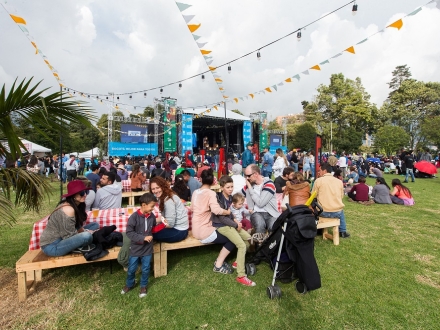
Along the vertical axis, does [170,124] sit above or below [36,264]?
above

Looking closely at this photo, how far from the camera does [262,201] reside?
370 cm

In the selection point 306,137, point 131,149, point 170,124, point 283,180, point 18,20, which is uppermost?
point 306,137

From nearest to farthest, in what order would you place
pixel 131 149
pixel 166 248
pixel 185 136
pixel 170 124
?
pixel 166 248
pixel 170 124
pixel 131 149
pixel 185 136

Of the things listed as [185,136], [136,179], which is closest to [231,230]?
[136,179]

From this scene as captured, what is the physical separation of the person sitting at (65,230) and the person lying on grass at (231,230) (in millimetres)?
1543

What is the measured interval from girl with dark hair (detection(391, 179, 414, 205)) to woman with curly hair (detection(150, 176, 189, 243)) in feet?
21.3

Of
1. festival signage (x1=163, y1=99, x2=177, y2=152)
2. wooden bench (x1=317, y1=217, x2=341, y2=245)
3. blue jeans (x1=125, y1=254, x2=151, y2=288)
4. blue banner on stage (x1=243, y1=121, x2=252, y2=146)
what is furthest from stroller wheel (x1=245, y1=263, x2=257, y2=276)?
blue banner on stage (x1=243, y1=121, x2=252, y2=146)

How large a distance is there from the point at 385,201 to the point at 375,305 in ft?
17.7

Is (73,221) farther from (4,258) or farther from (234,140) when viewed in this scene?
(234,140)

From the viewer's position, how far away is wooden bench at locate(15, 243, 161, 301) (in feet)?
8.86

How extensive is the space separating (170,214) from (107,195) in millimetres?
1987

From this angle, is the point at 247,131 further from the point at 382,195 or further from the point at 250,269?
the point at 250,269

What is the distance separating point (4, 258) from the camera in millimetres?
3756

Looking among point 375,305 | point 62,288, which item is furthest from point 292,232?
point 62,288
